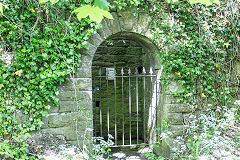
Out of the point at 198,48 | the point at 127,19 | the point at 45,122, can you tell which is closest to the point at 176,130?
the point at 198,48

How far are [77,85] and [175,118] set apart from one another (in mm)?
1717

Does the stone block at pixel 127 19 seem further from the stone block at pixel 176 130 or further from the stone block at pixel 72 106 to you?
the stone block at pixel 176 130

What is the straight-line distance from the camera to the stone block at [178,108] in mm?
3318

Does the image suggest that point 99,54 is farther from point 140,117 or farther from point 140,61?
point 140,117

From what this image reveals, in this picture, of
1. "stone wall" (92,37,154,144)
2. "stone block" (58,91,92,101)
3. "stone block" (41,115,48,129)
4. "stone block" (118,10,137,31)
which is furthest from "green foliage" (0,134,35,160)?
"stone wall" (92,37,154,144)

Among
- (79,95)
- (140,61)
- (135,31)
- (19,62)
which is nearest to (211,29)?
(135,31)

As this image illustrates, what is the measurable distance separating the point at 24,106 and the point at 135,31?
201 centimetres

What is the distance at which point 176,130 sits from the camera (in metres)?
3.34

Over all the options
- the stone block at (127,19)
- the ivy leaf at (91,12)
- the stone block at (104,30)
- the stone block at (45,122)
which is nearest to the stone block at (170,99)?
the stone block at (127,19)

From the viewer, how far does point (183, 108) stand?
3.35 meters

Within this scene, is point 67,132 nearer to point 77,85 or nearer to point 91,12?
point 77,85

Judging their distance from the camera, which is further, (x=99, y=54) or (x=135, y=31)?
(x=99, y=54)

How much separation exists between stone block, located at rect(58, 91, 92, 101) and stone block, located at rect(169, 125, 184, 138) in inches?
58.0

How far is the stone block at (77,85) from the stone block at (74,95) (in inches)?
1.8
